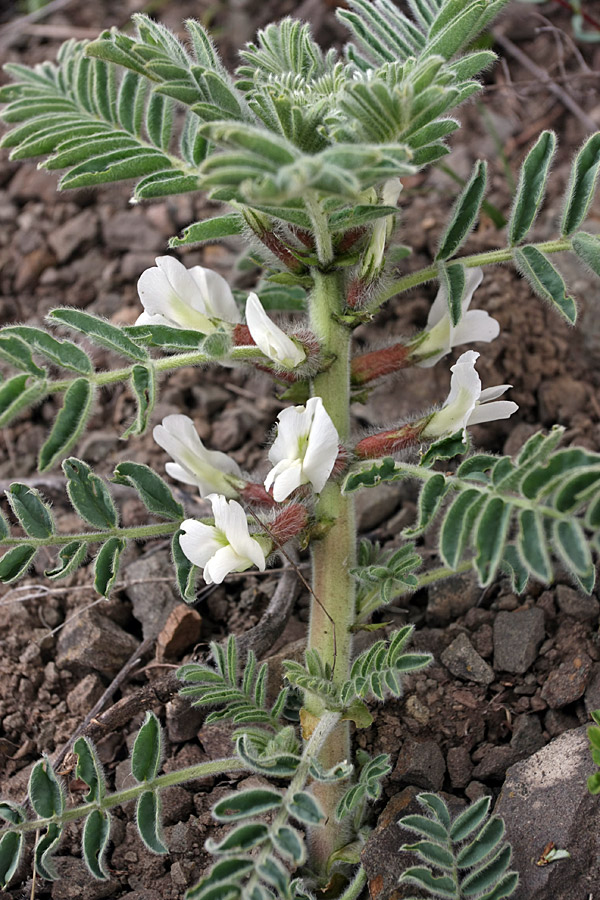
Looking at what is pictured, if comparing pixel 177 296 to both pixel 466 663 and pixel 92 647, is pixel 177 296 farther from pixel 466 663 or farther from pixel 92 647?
pixel 466 663

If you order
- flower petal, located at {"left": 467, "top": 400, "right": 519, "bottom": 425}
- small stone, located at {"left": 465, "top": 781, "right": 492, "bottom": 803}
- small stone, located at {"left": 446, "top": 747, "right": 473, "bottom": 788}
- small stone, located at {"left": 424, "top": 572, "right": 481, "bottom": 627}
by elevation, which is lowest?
small stone, located at {"left": 465, "top": 781, "right": 492, "bottom": 803}

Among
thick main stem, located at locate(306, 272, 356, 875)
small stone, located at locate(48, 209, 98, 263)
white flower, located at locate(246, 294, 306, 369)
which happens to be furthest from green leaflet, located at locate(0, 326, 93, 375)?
small stone, located at locate(48, 209, 98, 263)

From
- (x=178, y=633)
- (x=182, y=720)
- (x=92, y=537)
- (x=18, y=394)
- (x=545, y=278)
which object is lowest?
(x=182, y=720)

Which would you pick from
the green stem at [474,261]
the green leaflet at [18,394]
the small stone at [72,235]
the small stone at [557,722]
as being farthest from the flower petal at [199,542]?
the small stone at [72,235]

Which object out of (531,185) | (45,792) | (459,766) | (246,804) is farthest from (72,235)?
(246,804)

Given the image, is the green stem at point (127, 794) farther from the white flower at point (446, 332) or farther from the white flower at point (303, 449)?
the white flower at point (446, 332)

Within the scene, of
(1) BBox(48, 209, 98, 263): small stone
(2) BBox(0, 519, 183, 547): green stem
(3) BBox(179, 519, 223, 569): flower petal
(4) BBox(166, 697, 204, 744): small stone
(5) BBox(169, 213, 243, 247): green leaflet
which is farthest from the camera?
(1) BBox(48, 209, 98, 263): small stone

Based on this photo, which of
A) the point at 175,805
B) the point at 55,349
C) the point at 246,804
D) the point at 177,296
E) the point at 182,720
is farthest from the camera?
the point at 182,720

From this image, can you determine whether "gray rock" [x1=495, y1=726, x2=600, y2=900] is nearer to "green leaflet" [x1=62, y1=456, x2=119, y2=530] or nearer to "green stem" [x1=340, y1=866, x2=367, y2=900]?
"green stem" [x1=340, y1=866, x2=367, y2=900]
